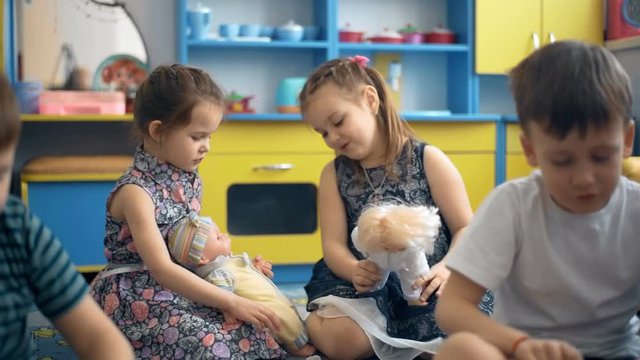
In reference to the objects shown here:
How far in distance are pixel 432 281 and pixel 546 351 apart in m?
0.55

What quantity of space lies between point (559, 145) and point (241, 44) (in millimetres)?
2133

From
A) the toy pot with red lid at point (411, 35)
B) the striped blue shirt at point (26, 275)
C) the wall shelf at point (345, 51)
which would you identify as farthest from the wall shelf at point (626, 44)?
the striped blue shirt at point (26, 275)

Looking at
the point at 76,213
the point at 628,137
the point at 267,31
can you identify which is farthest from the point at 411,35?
the point at 628,137

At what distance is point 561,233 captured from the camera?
928 mm

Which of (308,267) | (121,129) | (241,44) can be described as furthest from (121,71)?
(308,267)

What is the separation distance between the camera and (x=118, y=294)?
147 centimetres

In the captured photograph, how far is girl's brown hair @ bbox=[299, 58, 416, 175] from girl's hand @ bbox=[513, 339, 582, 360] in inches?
29.7

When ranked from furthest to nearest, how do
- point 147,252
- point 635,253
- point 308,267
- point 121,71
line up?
point 121,71 → point 308,267 → point 147,252 → point 635,253

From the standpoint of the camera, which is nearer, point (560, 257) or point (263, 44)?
point (560, 257)

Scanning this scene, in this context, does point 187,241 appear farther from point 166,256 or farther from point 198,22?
point 198,22

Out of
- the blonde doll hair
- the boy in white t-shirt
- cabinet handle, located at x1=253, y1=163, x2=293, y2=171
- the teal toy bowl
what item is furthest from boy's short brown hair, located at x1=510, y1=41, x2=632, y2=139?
the teal toy bowl

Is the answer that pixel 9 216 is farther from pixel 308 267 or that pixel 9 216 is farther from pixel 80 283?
pixel 308 267

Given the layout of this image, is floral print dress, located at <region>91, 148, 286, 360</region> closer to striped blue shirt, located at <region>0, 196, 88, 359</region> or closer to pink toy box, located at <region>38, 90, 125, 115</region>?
striped blue shirt, located at <region>0, 196, 88, 359</region>

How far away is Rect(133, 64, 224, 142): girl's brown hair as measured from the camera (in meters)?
1.47
